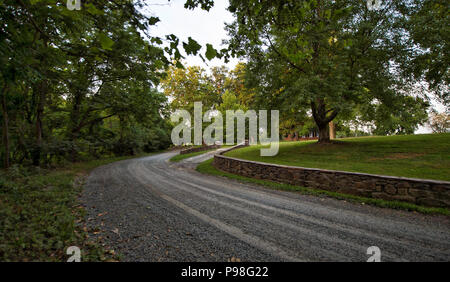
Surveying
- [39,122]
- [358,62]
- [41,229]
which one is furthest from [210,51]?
[39,122]

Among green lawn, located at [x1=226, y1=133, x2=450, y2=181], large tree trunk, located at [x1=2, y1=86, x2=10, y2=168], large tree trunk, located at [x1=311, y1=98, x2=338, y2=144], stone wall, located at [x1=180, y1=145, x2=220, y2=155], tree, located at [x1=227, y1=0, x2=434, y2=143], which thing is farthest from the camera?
stone wall, located at [x1=180, y1=145, x2=220, y2=155]

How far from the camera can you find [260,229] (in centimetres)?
338

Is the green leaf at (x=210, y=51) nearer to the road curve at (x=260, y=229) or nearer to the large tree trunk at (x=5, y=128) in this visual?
the road curve at (x=260, y=229)

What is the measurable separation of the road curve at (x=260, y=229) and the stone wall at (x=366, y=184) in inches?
29.9

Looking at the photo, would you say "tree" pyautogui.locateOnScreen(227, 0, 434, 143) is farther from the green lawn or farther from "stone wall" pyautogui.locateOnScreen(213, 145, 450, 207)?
"stone wall" pyautogui.locateOnScreen(213, 145, 450, 207)

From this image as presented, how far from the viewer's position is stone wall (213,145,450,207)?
14.4 feet

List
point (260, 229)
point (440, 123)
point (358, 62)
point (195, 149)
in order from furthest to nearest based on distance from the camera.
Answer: point (440, 123), point (195, 149), point (358, 62), point (260, 229)

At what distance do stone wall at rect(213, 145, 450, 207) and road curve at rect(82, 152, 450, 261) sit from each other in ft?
2.49

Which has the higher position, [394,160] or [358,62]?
[358,62]

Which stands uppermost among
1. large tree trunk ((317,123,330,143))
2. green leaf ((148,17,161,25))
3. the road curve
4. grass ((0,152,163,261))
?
green leaf ((148,17,161,25))

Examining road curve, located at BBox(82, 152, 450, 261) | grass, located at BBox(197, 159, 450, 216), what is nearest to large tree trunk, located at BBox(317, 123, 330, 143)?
grass, located at BBox(197, 159, 450, 216)

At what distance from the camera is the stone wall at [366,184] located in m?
4.39

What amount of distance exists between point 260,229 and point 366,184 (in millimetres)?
4132

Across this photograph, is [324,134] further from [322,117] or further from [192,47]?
[192,47]
